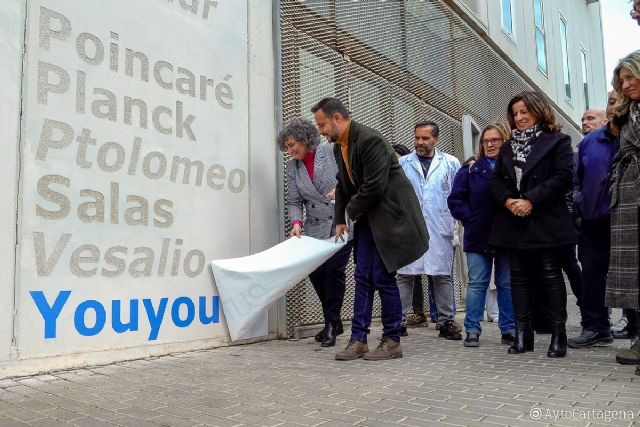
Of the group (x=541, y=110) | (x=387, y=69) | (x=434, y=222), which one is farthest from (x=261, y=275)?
(x=387, y=69)

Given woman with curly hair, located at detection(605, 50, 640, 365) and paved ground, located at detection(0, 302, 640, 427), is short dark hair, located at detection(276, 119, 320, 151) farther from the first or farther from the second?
woman with curly hair, located at detection(605, 50, 640, 365)

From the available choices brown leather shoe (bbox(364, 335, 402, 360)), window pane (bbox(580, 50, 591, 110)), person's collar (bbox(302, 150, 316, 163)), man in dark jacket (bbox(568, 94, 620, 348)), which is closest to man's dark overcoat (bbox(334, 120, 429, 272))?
brown leather shoe (bbox(364, 335, 402, 360))

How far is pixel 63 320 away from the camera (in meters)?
3.65

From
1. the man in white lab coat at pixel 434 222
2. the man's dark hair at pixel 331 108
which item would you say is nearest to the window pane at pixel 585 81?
the man in white lab coat at pixel 434 222

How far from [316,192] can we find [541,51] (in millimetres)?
12403

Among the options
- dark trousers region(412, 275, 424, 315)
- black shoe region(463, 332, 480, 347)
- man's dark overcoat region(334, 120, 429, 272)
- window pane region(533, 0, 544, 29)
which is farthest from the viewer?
window pane region(533, 0, 544, 29)

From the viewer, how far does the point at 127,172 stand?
4.10 metres

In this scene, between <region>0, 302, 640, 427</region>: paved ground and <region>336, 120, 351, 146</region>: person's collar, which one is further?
<region>336, 120, 351, 146</region>: person's collar

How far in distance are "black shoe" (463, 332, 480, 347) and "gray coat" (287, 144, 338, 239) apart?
137cm

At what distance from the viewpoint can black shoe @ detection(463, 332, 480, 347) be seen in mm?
4750

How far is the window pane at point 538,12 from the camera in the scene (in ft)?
47.6

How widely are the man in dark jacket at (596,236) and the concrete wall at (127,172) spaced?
2602 millimetres

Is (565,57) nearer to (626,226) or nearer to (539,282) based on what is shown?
(539,282)

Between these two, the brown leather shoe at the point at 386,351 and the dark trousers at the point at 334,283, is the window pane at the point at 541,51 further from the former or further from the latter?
the brown leather shoe at the point at 386,351
